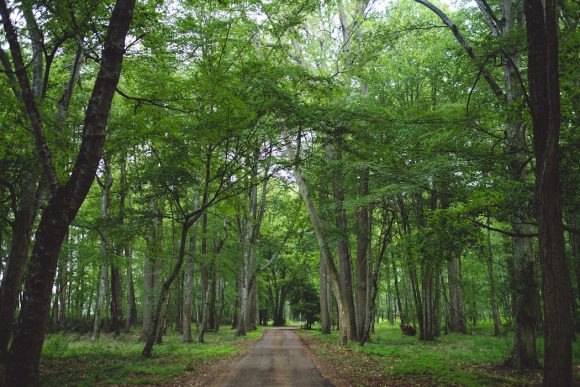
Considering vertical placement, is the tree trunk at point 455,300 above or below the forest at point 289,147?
below

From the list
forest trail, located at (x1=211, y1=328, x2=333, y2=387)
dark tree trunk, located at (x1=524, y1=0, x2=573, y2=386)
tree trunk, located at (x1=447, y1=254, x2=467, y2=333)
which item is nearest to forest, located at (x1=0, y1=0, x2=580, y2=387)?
dark tree trunk, located at (x1=524, y1=0, x2=573, y2=386)

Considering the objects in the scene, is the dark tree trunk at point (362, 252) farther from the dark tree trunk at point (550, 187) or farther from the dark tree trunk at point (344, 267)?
the dark tree trunk at point (550, 187)

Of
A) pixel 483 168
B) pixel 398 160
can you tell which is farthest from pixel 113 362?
pixel 483 168

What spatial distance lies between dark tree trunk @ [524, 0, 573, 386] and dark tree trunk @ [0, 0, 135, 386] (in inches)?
214

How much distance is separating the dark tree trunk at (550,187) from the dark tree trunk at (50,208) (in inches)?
214

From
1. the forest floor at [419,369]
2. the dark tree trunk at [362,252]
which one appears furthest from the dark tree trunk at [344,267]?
the forest floor at [419,369]

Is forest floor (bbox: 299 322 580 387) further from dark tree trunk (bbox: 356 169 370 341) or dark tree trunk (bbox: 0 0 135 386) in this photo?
dark tree trunk (bbox: 0 0 135 386)

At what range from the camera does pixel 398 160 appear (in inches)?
477

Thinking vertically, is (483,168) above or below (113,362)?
above

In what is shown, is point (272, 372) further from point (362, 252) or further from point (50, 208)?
point (362, 252)

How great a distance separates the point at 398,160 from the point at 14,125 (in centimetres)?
1035

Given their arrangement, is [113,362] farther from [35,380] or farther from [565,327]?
[565,327]

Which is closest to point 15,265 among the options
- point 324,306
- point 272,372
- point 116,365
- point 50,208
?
point 116,365

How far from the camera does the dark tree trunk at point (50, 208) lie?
15.2ft
